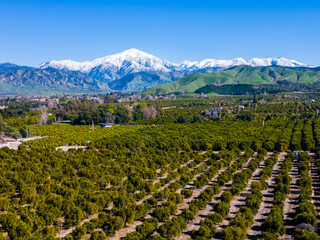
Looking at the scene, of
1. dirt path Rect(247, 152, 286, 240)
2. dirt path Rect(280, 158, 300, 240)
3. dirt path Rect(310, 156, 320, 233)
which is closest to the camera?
dirt path Rect(247, 152, 286, 240)

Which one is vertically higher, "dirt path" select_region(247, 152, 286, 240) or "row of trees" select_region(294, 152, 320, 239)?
"row of trees" select_region(294, 152, 320, 239)

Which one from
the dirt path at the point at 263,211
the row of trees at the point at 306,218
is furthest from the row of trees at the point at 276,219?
the row of trees at the point at 306,218

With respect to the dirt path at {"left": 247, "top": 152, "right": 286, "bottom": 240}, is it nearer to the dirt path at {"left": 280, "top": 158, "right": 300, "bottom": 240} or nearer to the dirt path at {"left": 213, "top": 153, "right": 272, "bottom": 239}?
the dirt path at {"left": 280, "top": 158, "right": 300, "bottom": 240}

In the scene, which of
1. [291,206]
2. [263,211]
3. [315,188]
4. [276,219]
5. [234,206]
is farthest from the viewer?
[315,188]

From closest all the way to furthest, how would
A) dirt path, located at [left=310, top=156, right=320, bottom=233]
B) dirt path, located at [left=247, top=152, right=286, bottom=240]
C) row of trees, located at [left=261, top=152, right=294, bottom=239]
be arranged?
row of trees, located at [left=261, top=152, right=294, bottom=239]
dirt path, located at [left=247, top=152, right=286, bottom=240]
dirt path, located at [left=310, top=156, right=320, bottom=233]

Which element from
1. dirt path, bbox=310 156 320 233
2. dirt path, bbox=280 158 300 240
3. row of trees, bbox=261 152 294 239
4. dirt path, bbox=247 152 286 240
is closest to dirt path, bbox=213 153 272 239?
dirt path, bbox=247 152 286 240

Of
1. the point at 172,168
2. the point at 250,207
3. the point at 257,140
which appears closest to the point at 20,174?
the point at 172,168

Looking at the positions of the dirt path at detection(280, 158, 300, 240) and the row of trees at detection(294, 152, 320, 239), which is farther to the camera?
the dirt path at detection(280, 158, 300, 240)

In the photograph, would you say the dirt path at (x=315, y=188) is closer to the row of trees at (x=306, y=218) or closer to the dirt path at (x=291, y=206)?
the row of trees at (x=306, y=218)

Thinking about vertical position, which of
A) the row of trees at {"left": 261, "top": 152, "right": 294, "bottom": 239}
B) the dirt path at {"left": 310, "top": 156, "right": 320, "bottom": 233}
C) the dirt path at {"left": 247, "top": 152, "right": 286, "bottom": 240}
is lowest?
the dirt path at {"left": 247, "top": 152, "right": 286, "bottom": 240}

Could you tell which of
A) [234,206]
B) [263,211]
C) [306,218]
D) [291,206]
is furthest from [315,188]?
[306,218]

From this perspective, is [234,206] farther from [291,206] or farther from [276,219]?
[276,219]

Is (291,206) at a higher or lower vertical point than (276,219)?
lower

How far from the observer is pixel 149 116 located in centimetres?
9588
